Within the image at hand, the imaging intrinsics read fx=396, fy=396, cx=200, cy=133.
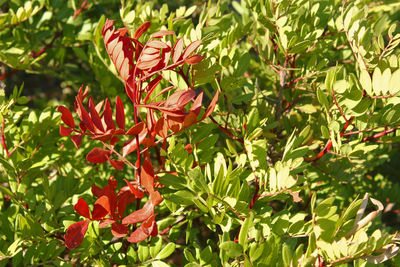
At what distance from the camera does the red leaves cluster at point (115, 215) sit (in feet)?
2.28

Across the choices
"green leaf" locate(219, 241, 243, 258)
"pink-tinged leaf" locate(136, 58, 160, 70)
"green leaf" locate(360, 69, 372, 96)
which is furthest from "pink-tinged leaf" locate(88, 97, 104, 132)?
"green leaf" locate(360, 69, 372, 96)

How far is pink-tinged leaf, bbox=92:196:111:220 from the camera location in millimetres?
728

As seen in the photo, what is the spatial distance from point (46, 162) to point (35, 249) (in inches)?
9.8

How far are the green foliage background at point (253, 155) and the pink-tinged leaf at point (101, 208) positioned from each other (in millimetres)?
A: 72

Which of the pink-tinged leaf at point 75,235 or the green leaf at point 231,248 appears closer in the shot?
the green leaf at point 231,248

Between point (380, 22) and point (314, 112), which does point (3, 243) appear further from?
point (380, 22)

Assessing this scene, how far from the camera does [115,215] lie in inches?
29.8

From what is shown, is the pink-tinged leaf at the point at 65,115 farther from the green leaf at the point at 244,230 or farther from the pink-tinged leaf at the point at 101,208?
the green leaf at the point at 244,230

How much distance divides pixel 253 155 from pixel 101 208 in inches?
12.0

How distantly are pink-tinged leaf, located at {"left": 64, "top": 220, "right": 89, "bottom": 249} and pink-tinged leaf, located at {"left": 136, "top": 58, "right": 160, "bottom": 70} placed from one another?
1.02ft

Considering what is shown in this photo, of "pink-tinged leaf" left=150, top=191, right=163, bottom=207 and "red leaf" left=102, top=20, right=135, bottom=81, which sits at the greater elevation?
"red leaf" left=102, top=20, right=135, bottom=81

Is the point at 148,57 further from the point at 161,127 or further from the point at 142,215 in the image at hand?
the point at 142,215

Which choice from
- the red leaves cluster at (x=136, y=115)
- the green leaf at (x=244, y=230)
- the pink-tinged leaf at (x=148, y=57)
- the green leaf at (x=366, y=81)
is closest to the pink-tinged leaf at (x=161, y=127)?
the red leaves cluster at (x=136, y=115)

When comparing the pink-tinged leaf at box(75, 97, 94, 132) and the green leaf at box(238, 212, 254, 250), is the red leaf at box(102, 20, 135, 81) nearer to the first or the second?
the pink-tinged leaf at box(75, 97, 94, 132)
